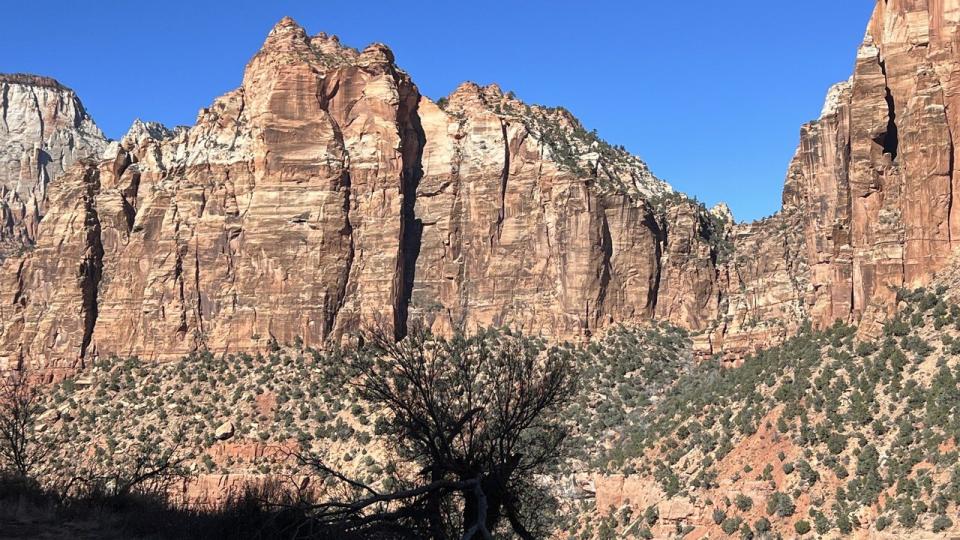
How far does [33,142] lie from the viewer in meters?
174

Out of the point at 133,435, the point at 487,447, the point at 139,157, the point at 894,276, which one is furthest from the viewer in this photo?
the point at 139,157

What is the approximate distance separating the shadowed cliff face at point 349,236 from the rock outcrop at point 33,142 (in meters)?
60.8

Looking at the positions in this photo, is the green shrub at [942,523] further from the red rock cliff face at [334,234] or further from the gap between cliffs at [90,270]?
the gap between cliffs at [90,270]

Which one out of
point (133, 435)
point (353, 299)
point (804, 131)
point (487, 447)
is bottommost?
point (133, 435)

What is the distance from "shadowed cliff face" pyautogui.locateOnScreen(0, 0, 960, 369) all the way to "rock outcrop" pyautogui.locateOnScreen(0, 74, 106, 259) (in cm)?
6084

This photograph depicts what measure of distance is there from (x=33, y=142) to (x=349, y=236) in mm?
109557

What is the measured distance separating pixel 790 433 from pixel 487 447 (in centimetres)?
3526

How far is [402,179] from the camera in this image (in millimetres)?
88188

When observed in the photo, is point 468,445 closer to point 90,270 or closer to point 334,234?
point 334,234

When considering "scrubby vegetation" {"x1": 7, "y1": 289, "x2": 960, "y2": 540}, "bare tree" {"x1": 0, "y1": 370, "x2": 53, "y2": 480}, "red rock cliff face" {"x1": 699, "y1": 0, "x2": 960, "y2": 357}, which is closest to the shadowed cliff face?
"scrubby vegetation" {"x1": 7, "y1": 289, "x2": 960, "y2": 540}

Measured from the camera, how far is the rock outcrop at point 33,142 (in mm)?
150375

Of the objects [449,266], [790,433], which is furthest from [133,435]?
[790,433]

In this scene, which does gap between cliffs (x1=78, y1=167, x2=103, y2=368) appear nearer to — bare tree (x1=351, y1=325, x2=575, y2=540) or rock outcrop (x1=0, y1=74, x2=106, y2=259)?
rock outcrop (x1=0, y1=74, x2=106, y2=259)

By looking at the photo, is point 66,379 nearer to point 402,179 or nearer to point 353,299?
point 353,299
